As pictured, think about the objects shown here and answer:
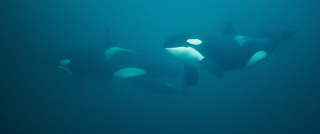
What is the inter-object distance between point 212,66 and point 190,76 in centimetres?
66

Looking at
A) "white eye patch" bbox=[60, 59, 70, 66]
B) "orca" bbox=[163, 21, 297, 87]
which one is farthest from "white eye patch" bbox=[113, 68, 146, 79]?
"orca" bbox=[163, 21, 297, 87]

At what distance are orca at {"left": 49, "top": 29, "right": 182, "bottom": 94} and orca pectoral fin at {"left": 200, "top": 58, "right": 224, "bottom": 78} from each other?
6.39 ft

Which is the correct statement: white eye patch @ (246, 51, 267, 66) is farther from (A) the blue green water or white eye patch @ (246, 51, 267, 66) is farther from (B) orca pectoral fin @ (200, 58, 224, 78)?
(A) the blue green water

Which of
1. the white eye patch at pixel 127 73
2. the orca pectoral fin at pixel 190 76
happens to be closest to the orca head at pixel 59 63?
the white eye patch at pixel 127 73

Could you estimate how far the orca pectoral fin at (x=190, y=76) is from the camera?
5529 mm

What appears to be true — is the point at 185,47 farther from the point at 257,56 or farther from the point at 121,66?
the point at 121,66

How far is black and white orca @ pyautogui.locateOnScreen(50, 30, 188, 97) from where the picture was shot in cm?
717

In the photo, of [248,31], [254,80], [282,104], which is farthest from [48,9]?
[282,104]

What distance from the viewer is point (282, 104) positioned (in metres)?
9.33

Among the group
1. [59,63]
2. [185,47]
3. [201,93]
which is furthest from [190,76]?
[59,63]

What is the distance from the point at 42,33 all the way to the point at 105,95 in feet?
19.0

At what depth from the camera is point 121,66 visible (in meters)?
7.23

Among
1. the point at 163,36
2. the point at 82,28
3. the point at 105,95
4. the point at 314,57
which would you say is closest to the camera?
the point at 314,57

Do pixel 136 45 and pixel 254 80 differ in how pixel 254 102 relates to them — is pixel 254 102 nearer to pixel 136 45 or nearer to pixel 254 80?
pixel 254 80
